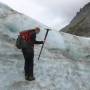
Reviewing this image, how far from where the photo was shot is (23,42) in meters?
17.4

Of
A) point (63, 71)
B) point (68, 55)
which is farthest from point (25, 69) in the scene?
point (68, 55)

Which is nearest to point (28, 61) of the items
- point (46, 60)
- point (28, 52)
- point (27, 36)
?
point (28, 52)

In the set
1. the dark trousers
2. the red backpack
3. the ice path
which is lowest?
the ice path

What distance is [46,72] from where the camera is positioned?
18094mm

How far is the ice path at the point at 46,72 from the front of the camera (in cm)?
1711

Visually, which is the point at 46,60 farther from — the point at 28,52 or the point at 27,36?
the point at 27,36

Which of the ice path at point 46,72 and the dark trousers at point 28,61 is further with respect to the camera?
the dark trousers at point 28,61

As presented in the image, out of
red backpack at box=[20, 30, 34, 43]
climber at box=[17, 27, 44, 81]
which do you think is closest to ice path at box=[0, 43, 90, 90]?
climber at box=[17, 27, 44, 81]

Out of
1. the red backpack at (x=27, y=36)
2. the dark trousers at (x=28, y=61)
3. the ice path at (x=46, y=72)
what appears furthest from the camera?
the red backpack at (x=27, y=36)

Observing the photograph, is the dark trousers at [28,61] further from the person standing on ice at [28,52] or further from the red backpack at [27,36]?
the red backpack at [27,36]

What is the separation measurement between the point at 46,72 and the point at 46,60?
0.90 meters

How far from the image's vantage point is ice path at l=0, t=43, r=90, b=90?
1711cm

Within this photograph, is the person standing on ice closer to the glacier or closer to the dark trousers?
the dark trousers

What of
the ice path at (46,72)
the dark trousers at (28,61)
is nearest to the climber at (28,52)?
the dark trousers at (28,61)
